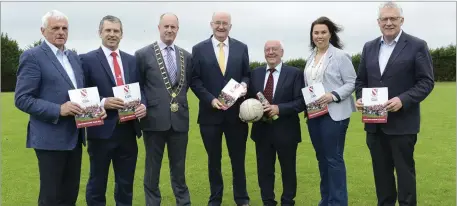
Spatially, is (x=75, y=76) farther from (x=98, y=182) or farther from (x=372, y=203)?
(x=372, y=203)

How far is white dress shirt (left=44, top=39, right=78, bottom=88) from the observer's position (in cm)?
534

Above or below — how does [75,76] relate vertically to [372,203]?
above

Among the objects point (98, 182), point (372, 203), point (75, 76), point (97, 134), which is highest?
point (75, 76)

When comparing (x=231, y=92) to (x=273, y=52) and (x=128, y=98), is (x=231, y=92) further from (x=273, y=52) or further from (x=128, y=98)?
(x=128, y=98)

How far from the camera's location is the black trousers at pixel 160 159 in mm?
6473

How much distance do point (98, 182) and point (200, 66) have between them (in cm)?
203

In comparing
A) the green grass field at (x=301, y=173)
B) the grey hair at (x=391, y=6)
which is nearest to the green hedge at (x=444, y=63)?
the green grass field at (x=301, y=173)

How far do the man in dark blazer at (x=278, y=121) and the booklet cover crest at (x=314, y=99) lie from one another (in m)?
0.32

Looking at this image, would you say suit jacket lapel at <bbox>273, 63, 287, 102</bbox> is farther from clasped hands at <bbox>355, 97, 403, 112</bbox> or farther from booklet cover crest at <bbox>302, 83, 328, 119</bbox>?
clasped hands at <bbox>355, 97, 403, 112</bbox>

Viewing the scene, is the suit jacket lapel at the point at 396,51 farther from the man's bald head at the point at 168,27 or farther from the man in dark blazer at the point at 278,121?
the man's bald head at the point at 168,27

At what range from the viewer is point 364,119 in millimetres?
5742

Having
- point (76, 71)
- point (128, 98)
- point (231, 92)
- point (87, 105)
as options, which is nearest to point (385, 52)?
point (231, 92)

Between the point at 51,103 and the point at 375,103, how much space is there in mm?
3554

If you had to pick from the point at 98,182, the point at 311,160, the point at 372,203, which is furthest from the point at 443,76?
the point at 98,182
